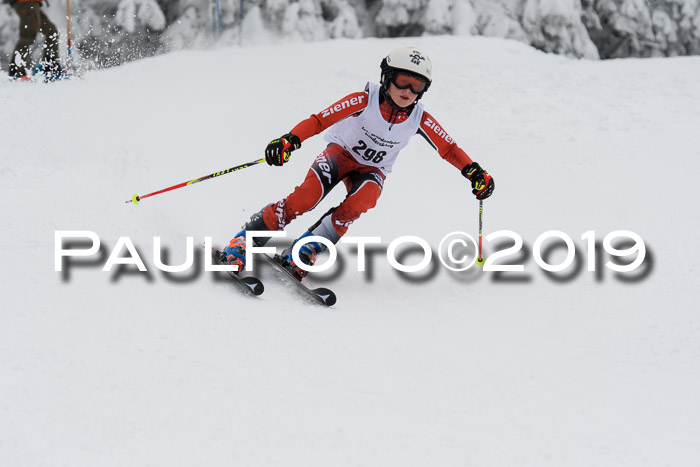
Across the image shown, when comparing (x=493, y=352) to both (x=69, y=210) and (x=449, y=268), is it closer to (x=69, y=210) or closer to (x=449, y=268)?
(x=449, y=268)

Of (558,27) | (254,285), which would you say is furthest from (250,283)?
(558,27)

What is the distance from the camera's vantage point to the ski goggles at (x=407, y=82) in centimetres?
394

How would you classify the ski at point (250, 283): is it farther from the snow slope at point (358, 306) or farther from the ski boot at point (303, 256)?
the ski boot at point (303, 256)

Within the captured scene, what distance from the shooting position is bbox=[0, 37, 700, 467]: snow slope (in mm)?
2215

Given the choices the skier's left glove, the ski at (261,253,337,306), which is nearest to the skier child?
the skier's left glove

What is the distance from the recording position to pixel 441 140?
4.33m

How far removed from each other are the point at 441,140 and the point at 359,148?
56 cm

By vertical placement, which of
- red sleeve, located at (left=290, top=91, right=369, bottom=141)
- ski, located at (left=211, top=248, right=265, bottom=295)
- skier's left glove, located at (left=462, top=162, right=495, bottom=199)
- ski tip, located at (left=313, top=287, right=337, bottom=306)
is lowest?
ski tip, located at (left=313, top=287, right=337, bottom=306)

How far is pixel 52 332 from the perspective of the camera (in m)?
2.55

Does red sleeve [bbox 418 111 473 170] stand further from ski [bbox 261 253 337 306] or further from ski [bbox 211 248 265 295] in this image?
ski [bbox 211 248 265 295]

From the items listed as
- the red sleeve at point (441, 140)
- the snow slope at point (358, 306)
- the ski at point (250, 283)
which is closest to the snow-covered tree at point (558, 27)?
the snow slope at point (358, 306)

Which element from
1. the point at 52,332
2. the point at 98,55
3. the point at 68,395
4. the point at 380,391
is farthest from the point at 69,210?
the point at 98,55

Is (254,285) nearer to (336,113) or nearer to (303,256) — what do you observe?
(303,256)

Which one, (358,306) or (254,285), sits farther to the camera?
(358,306)
